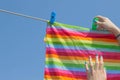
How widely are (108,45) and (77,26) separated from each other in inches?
17.9

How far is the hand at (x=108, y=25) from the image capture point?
5.89 meters

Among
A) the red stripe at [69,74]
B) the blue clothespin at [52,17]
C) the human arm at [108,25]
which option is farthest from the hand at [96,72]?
the blue clothespin at [52,17]

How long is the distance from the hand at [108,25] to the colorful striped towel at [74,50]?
0.13 m

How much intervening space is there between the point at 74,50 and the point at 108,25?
0.52 meters

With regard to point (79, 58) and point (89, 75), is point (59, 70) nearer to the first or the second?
point (79, 58)

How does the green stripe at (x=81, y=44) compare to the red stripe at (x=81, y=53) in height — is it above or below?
above

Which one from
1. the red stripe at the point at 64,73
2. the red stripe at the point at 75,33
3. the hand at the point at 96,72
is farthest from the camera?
the red stripe at the point at 75,33

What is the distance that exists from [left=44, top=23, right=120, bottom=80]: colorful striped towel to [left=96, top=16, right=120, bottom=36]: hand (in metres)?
0.13

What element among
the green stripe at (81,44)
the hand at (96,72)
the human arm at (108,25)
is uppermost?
the human arm at (108,25)

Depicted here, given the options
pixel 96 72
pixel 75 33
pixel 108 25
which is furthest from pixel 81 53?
pixel 96 72

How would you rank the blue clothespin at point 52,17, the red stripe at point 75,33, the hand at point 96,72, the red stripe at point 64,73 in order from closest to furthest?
the hand at point 96,72
the red stripe at point 64,73
the blue clothespin at point 52,17
the red stripe at point 75,33

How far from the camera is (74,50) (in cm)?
594

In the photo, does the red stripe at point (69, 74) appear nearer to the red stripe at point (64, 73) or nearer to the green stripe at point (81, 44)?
the red stripe at point (64, 73)

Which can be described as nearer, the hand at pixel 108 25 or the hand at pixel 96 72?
the hand at pixel 96 72
